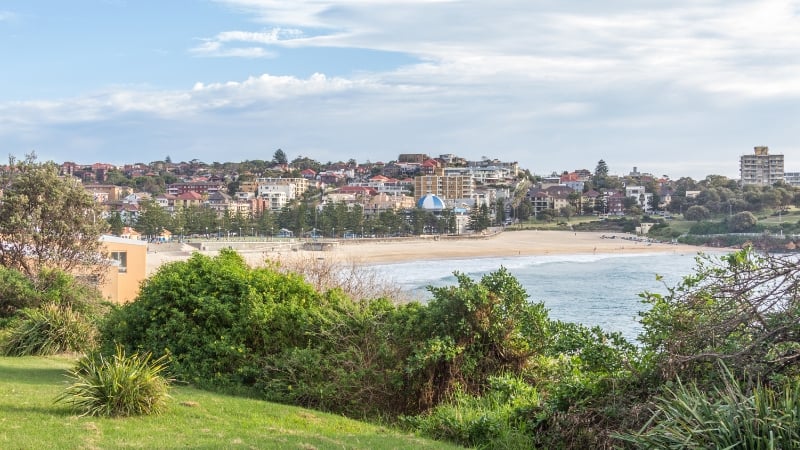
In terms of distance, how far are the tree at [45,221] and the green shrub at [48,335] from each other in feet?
19.6

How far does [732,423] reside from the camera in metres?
5.27

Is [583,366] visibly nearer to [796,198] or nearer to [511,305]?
[511,305]

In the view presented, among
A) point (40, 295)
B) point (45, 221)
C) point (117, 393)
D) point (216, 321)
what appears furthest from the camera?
point (45, 221)

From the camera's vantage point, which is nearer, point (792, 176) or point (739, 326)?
point (739, 326)

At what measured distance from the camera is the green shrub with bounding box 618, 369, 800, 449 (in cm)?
519

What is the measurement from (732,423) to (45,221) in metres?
18.5

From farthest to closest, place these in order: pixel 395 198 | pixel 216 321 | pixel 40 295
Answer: pixel 395 198, pixel 40 295, pixel 216 321

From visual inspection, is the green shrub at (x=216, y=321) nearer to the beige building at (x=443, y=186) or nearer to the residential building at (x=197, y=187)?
the residential building at (x=197, y=187)

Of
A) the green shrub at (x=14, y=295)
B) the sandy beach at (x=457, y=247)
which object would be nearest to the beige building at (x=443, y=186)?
the sandy beach at (x=457, y=247)

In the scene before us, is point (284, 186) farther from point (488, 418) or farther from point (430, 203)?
point (488, 418)

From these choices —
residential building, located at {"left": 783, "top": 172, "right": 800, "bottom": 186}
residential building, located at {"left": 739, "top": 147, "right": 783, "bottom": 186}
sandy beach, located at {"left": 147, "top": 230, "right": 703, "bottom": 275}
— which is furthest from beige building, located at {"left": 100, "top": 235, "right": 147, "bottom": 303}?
residential building, located at {"left": 783, "top": 172, "right": 800, "bottom": 186}

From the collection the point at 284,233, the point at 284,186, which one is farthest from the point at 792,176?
the point at 284,233

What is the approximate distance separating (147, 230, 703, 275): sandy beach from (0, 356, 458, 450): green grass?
50656mm

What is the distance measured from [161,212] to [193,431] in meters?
74.9
